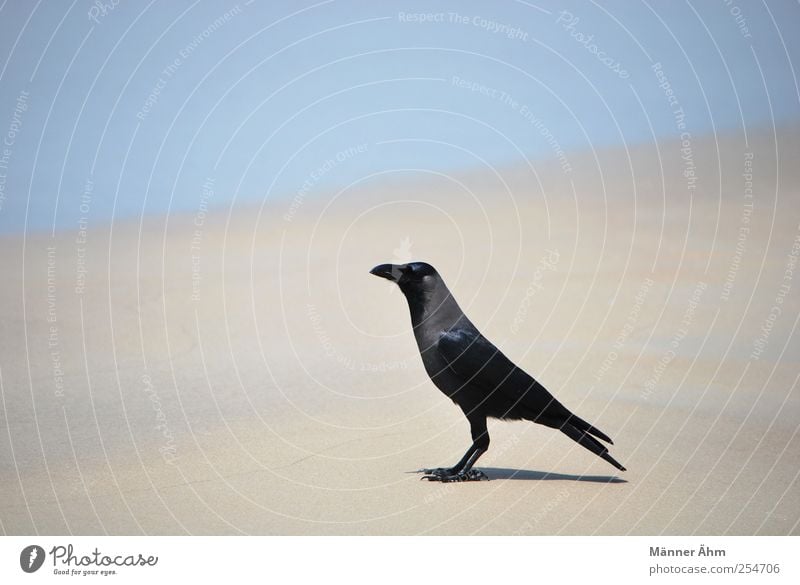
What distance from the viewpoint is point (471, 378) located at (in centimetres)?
570

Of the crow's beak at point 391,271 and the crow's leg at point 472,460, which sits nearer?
the crow's leg at point 472,460

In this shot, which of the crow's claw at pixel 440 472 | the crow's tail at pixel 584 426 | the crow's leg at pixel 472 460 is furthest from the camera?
the crow's claw at pixel 440 472

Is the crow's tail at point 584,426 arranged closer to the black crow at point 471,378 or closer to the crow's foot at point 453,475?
the black crow at point 471,378

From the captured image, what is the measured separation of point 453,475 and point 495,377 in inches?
26.7

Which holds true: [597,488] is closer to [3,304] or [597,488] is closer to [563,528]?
[563,528]

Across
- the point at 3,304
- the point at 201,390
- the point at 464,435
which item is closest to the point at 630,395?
the point at 464,435

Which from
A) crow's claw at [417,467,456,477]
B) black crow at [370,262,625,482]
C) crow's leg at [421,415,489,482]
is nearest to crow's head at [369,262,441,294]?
black crow at [370,262,625,482]

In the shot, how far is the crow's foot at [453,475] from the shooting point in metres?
5.81

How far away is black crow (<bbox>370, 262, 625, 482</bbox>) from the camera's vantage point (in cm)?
568

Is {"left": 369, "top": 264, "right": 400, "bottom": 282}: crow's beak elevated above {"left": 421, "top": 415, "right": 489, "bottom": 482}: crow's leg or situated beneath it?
elevated above

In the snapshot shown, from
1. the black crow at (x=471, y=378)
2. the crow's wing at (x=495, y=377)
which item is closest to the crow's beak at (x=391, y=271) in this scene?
the black crow at (x=471, y=378)

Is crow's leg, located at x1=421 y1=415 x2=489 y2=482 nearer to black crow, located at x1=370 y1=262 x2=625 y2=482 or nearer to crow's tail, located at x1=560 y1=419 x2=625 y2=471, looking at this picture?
black crow, located at x1=370 y1=262 x2=625 y2=482

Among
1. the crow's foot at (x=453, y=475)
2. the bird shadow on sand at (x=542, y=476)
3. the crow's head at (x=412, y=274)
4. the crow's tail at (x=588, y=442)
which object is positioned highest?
the crow's head at (x=412, y=274)

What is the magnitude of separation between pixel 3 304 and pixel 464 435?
499 centimetres
